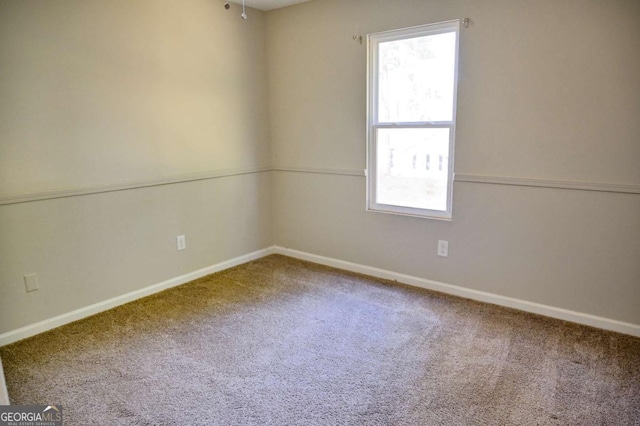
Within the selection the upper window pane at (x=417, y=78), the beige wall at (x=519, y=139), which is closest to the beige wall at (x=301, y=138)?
the beige wall at (x=519, y=139)

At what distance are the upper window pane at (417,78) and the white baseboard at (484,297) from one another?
4.22 ft

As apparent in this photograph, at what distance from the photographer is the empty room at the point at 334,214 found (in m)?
2.15

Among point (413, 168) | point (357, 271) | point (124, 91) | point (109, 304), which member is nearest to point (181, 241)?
point (109, 304)

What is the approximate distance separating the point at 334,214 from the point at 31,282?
2.35m

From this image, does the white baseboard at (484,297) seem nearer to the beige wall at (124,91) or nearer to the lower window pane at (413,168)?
the lower window pane at (413,168)

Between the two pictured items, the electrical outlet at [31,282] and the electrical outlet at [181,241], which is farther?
the electrical outlet at [181,241]

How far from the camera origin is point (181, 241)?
350 cm

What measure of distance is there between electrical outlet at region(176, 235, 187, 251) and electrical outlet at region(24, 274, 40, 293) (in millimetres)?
1033

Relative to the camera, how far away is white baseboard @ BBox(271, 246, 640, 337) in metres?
2.64

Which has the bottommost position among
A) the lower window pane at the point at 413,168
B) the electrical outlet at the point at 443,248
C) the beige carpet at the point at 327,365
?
the beige carpet at the point at 327,365

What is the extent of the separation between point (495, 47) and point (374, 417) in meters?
2.39

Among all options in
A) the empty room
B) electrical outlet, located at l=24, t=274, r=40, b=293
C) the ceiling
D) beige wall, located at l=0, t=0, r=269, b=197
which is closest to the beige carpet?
the empty room

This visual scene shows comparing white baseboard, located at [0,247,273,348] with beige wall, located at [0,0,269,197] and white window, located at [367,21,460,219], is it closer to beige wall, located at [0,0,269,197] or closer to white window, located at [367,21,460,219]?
beige wall, located at [0,0,269,197]

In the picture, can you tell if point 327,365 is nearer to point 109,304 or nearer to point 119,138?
point 109,304
